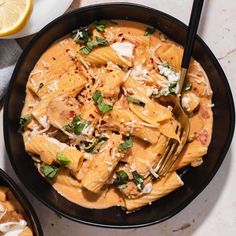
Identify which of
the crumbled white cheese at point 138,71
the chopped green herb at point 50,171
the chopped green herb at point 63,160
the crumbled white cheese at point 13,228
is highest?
the crumbled white cheese at point 138,71

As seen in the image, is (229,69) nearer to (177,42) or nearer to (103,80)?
(177,42)

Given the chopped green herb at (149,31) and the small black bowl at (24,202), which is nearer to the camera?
the small black bowl at (24,202)

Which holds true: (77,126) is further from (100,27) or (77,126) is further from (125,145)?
(100,27)

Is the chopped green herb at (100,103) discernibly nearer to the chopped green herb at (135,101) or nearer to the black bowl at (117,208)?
the chopped green herb at (135,101)

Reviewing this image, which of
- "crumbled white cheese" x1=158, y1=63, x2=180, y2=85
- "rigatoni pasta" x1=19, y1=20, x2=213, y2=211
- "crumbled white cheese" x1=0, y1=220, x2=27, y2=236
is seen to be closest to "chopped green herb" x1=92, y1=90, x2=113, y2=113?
"rigatoni pasta" x1=19, y1=20, x2=213, y2=211

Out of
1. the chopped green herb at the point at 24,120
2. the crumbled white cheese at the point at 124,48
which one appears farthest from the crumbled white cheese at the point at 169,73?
the chopped green herb at the point at 24,120

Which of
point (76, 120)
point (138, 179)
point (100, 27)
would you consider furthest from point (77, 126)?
point (100, 27)
